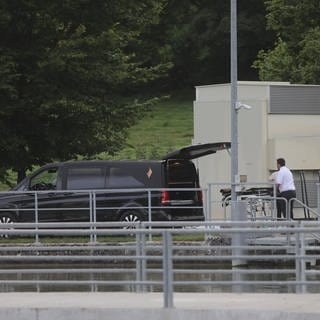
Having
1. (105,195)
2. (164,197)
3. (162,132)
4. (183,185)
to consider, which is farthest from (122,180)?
(162,132)

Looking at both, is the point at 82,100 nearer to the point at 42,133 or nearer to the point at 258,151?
the point at 42,133

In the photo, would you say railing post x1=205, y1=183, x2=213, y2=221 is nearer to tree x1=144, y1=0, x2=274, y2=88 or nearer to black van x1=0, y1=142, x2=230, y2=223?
black van x1=0, y1=142, x2=230, y2=223

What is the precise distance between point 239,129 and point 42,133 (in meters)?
5.96

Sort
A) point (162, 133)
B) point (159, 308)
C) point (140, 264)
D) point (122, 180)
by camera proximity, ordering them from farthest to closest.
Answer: point (162, 133), point (122, 180), point (140, 264), point (159, 308)

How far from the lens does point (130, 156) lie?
5159 cm

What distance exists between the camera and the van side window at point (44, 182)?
23.4 metres

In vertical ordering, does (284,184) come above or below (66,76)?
below

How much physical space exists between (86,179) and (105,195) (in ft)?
2.30

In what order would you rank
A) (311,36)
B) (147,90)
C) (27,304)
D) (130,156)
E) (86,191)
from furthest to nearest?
(147,90), (130,156), (311,36), (86,191), (27,304)

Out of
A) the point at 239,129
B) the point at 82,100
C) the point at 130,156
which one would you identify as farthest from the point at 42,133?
the point at 130,156

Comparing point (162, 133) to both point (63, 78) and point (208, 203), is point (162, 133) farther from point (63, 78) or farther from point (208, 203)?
point (208, 203)

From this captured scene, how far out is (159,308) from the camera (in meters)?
10.3

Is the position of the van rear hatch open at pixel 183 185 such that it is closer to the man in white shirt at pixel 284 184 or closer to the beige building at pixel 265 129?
the man in white shirt at pixel 284 184

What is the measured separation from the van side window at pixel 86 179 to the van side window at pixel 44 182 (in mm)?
420
